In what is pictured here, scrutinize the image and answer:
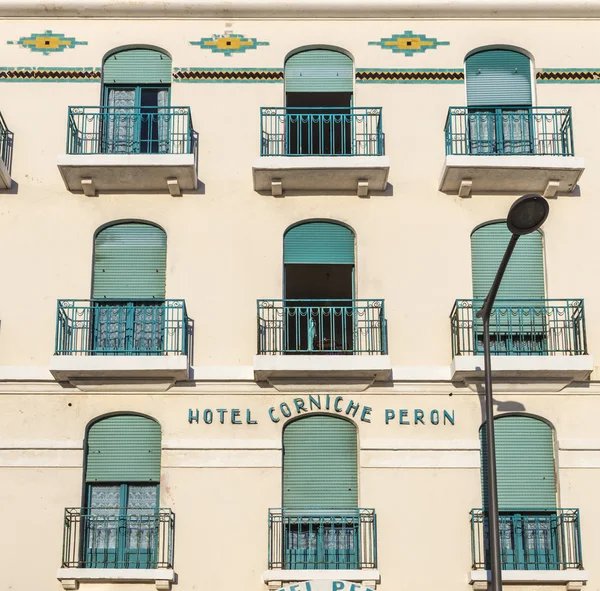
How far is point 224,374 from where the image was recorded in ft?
59.5

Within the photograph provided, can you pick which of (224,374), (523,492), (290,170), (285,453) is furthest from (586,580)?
(290,170)

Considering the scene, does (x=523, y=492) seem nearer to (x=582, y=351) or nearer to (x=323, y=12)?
(x=582, y=351)

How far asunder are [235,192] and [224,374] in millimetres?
3199

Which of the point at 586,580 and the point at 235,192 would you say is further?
the point at 235,192

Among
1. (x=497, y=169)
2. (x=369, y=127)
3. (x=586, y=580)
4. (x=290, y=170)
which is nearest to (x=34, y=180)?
(x=290, y=170)

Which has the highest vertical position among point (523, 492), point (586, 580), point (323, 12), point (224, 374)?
point (323, 12)

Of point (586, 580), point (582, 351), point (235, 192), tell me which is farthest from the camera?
point (235, 192)

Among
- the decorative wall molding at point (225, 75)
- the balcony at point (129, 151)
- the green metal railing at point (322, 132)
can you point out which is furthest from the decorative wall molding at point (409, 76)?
the balcony at point (129, 151)

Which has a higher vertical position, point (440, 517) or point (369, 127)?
point (369, 127)

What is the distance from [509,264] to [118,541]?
764cm

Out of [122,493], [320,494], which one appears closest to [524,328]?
[320,494]

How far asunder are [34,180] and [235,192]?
133 inches

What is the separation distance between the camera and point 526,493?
698 inches

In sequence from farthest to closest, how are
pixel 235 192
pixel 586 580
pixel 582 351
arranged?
1. pixel 235 192
2. pixel 582 351
3. pixel 586 580
